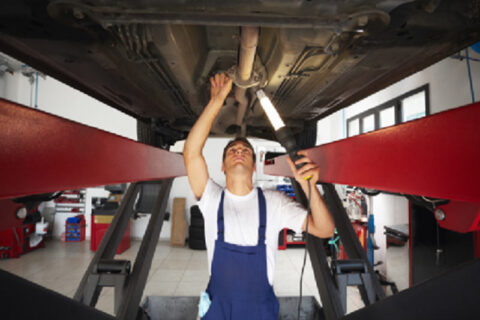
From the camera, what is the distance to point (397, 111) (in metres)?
3.38

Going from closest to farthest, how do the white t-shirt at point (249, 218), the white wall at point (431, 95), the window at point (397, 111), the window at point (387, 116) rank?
the white t-shirt at point (249, 218) < the white wall at point (431, 95) < the window at point (397, 111) < the window at point (387, 116)

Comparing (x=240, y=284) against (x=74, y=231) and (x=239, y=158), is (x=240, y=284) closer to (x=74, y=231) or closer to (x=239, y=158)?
(x=239, y=158)

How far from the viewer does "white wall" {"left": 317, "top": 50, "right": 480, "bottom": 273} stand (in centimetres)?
220

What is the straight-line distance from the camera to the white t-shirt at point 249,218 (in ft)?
4.18

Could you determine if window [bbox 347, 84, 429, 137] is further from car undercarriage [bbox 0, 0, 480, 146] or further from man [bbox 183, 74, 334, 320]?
man [bbox 183, 74, 334, 320]

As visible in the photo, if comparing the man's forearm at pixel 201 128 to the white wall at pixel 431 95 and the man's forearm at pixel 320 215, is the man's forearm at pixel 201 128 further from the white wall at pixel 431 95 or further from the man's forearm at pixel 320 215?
the white wall at pixel 431 95

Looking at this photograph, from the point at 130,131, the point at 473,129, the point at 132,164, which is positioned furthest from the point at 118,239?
the point at 130,131

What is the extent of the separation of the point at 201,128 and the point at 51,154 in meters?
0.82

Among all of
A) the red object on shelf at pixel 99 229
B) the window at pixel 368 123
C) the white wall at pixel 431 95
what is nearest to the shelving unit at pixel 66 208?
the red object on shelf at pixel 99 229

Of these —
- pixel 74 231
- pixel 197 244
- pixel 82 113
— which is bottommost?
pixel 197 244

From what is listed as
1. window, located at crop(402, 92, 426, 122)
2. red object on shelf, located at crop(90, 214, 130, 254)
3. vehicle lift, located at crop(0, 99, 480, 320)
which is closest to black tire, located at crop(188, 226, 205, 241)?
red object on shelf, located at crop(90, 214, 130, 254)

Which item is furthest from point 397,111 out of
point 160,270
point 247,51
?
point 160,270

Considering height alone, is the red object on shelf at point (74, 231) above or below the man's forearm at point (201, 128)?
below

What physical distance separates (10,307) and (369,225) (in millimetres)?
3992
